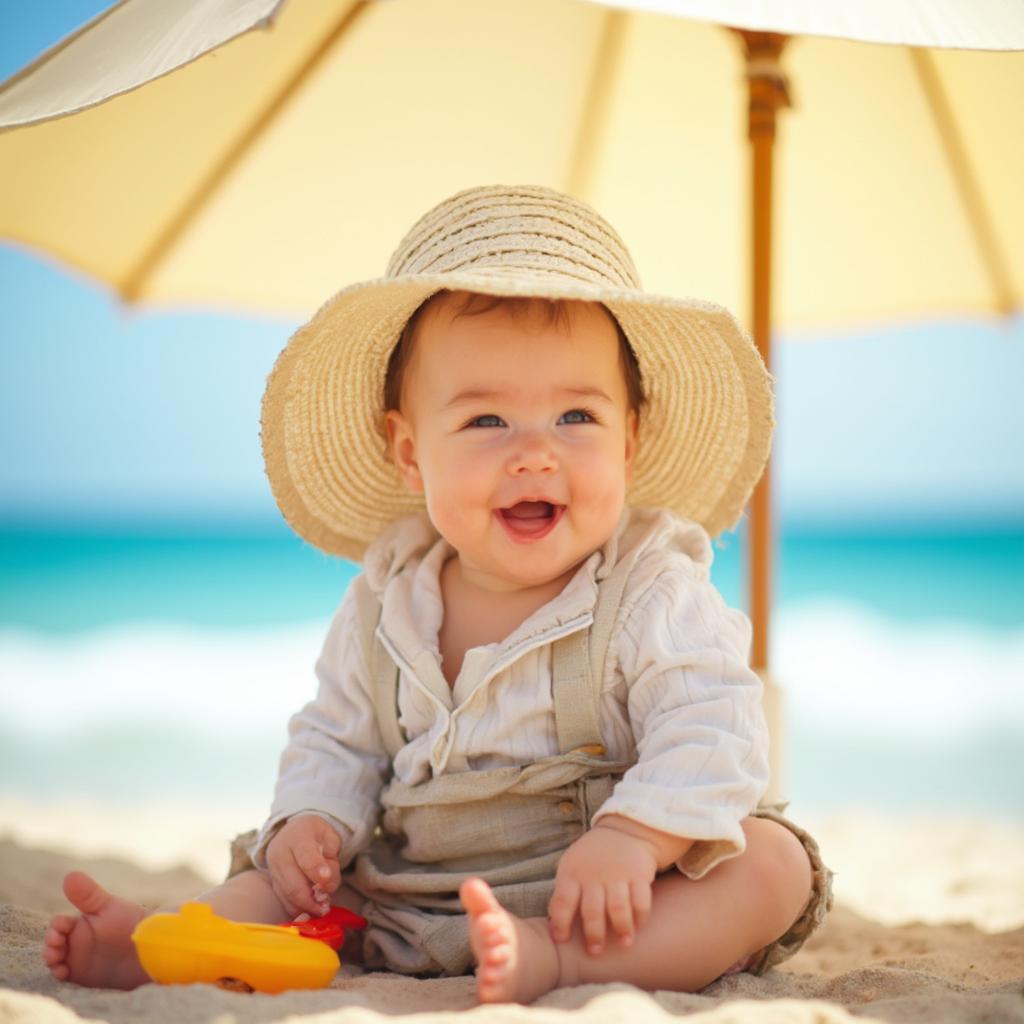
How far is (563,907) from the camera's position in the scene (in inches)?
60.2

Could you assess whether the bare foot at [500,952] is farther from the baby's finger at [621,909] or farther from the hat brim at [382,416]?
the hat brim at [382,416]

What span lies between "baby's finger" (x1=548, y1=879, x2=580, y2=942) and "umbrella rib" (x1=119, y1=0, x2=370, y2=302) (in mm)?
2044

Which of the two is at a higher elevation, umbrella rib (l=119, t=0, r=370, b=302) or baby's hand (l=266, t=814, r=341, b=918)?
Answer: umbrella rib (l=119, t=0, r=370, b=302)

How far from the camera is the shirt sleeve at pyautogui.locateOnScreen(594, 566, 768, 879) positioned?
5.26ft

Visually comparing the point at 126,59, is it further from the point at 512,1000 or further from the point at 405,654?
the point at 512,1000

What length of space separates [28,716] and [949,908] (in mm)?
7193

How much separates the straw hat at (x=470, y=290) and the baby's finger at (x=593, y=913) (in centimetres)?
83

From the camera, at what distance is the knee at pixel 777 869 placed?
5.57ft

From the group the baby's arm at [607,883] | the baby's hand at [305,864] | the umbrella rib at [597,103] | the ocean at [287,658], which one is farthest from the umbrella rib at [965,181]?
the baby's hand at [305,864]

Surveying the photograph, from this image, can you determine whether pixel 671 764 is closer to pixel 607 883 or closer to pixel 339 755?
pixel 607 883

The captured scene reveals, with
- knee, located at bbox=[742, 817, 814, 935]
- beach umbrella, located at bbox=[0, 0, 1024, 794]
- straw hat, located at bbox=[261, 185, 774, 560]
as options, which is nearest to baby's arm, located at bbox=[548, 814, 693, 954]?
knee, located at bbox=[742, 817, 814, 935]

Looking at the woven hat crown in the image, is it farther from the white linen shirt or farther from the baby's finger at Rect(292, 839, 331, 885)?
the baby's finger at Rect(292, 839, 331, 885)

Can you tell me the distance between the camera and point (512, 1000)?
149 cm

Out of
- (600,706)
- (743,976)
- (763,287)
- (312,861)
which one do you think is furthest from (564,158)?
(743,976)
